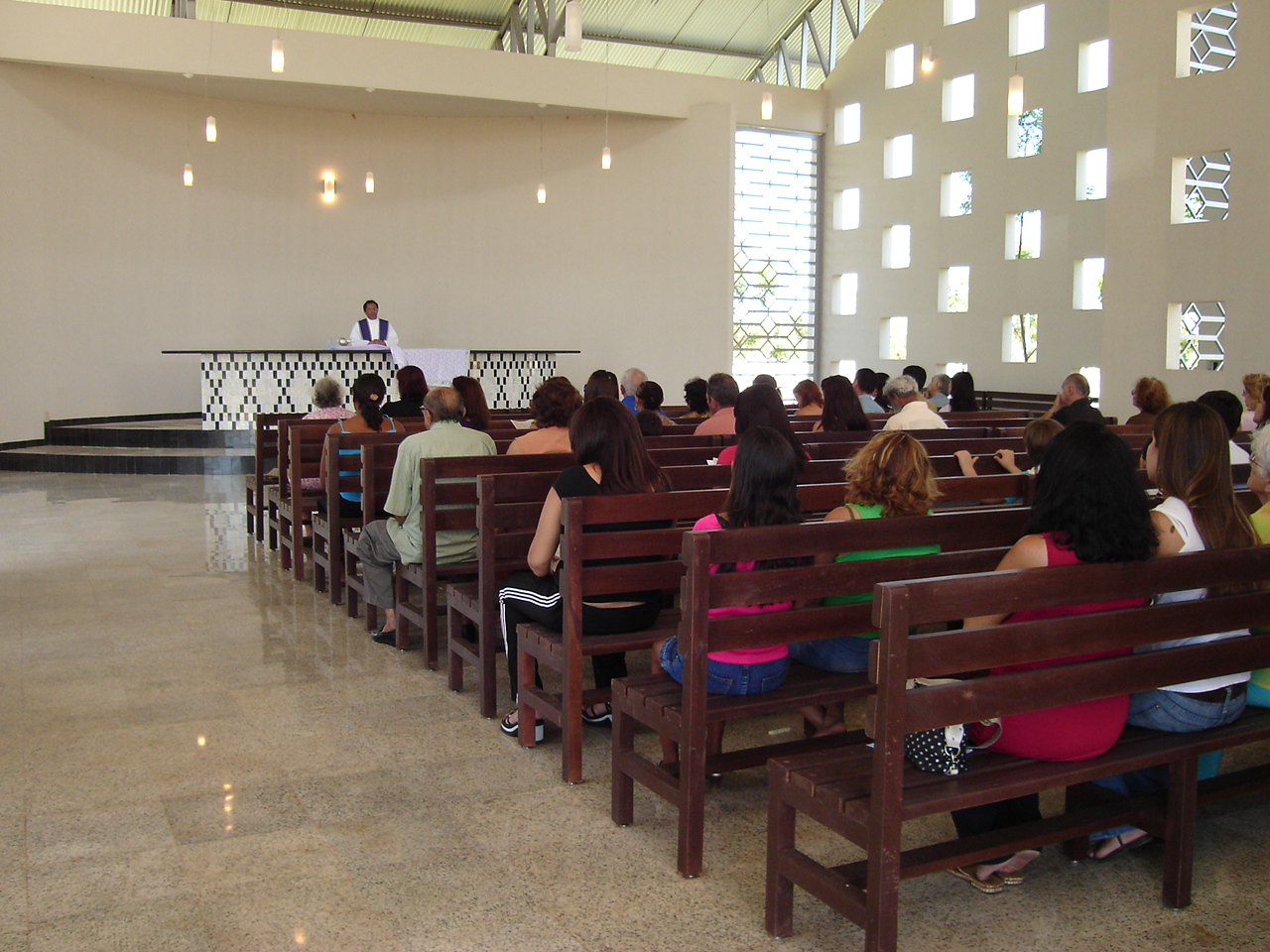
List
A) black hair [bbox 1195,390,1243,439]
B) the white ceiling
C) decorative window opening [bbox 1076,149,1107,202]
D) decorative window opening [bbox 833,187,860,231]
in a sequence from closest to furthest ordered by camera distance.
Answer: black hair [bbox 1195,390,1243,439] < decorative window opening [bbox 1076,149,1107,202] < the white ceiling < decorative window opening [bbox 833,187,860,231]

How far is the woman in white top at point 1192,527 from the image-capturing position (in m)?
2.42

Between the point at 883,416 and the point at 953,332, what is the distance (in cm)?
695

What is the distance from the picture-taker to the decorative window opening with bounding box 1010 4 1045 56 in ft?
40.0

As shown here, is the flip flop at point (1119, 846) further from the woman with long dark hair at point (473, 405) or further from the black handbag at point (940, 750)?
the woman with long dark hair at point (473, 405)

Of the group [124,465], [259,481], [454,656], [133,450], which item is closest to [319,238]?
[133,450]

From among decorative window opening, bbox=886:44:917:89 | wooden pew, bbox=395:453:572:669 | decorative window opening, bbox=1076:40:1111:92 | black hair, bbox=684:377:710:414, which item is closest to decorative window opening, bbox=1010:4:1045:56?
decorative window opening, bbox=1076:40:1111:92

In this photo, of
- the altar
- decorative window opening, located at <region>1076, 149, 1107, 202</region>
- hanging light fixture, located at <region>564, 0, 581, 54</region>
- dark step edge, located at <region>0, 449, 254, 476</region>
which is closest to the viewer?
hanging light fixture, located at <region>564, 0, 581, 54</region>

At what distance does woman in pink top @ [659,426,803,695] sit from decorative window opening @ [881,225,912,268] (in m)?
12.4

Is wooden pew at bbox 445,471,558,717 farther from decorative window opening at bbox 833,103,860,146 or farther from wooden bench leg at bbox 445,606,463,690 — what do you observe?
decorative window opening at bbox 833,103,860,146

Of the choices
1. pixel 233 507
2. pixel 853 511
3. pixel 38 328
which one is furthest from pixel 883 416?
pixel 38 328

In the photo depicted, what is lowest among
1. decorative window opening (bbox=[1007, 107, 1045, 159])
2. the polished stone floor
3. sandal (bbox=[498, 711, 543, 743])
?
the polished stone floor

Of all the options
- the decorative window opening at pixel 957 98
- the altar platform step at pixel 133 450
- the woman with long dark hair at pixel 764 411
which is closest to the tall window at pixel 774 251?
the decorative window opening at pixel 957 98

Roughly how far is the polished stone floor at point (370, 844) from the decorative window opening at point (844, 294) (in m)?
12.0

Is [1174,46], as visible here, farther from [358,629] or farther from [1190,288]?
[358,629]
